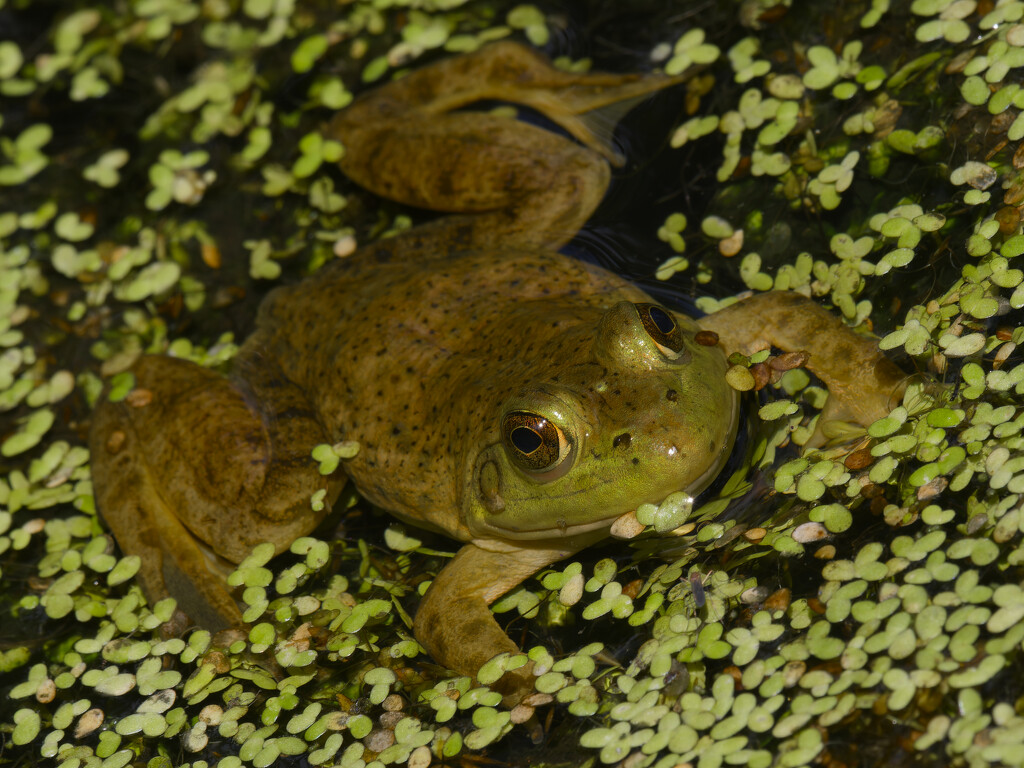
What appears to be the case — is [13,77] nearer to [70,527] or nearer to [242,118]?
[242,118]

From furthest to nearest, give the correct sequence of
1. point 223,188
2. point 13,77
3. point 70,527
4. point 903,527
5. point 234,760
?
point 13,77 < point 223,188 < point 70,527 < point 234,760 < point 903,527

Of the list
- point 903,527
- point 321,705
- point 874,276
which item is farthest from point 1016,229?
point 321,705

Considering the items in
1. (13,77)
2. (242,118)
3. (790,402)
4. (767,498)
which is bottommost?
(767,498)

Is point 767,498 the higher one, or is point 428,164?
point 428,164

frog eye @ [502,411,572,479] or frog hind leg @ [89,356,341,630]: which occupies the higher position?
frog eye @ [502,411,572,479]

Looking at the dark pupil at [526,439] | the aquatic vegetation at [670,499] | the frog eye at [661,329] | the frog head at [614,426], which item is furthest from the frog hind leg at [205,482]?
the frog eye at [661,329]

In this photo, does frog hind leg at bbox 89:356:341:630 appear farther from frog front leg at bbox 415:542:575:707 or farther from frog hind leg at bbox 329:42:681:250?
frog hind leg at bbox 329:42:681:250

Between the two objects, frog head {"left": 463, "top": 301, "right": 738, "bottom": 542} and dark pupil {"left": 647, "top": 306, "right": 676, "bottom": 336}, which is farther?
dark pupil {"left": 647, "top": 306, "right": 676, "bottom": 336}

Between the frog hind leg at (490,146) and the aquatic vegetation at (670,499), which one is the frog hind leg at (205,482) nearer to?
the aquatic vegetation at (670,499)

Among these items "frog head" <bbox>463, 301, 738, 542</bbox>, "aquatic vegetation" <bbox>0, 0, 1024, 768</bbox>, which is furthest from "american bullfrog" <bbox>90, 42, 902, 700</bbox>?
"aquatic vegetation" <bbox>0, 0, 1024, 768</bbox>
